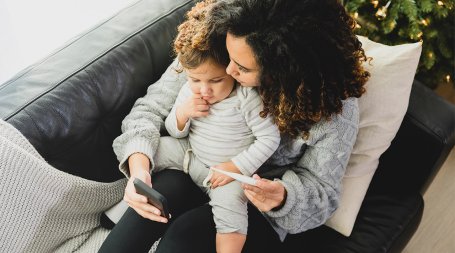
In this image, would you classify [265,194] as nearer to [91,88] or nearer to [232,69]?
[232,69]

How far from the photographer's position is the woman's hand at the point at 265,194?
993 millimetres

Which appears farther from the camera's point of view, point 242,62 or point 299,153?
point 299,153

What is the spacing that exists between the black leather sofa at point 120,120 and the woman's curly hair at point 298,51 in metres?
0.33

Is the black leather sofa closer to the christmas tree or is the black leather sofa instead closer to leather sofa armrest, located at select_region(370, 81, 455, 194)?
leather sofa armrest, located at select_region(370, 81, 455, 194)

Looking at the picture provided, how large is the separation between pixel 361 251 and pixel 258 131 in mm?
467

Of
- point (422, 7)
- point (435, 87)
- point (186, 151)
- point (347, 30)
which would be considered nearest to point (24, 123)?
point (186, 151)

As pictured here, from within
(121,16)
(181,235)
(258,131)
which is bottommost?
(181,235)

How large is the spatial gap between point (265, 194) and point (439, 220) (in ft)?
3.64

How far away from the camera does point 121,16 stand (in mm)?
1352

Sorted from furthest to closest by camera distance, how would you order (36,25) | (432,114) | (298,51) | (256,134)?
1. (36,25)
2. (432,114)
3. (256,134)
4. (298,51)

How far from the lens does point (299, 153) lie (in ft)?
3.68

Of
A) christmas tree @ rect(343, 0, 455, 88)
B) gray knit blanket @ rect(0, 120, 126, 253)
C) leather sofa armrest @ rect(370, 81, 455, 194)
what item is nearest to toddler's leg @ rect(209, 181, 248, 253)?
gray knit blanket @ rect(0, 120, 126, 253)

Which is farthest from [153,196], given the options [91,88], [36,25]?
[36,25]

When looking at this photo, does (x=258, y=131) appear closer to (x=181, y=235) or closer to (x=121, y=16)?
(x=181, y=235)
